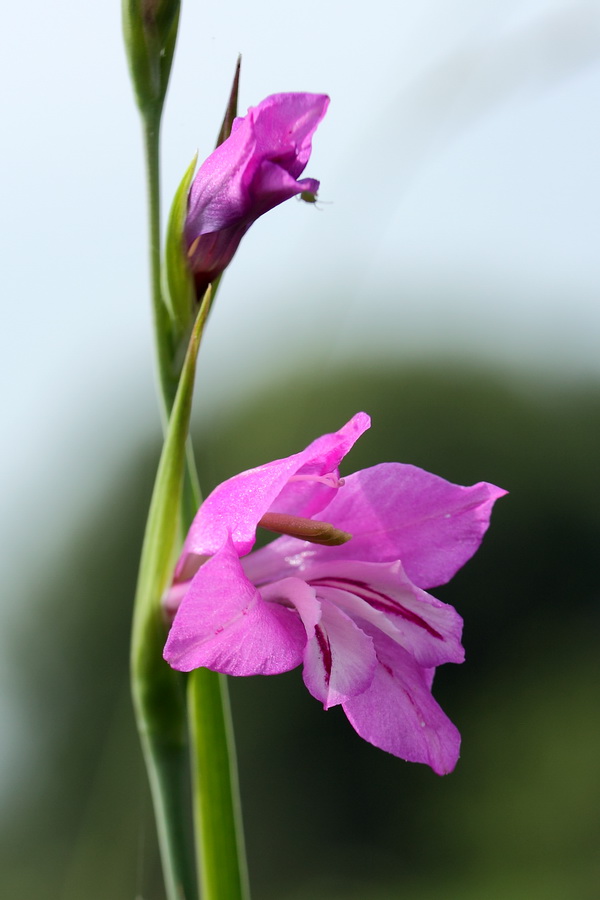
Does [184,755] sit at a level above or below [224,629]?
→ below

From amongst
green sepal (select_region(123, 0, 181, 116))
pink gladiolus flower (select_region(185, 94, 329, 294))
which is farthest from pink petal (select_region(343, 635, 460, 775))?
green sepal (select_region(123, 0, 181, 116))

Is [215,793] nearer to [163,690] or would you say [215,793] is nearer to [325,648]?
[163,690]

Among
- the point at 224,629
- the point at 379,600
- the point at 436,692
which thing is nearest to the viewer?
the point at 224,629

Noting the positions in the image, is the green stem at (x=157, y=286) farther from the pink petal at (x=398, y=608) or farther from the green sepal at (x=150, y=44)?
the pink petal at (x=398, y=608)

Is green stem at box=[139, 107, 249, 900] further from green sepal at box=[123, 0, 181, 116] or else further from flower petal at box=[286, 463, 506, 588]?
flower petal at box=[286, 463, 506, 588]

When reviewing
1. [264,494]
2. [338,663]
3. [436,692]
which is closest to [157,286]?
[264,494]

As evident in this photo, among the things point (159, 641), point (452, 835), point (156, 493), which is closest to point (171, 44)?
point (156, 493)

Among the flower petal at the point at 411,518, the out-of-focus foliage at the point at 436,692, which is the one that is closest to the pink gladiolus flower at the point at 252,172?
the flower petal at the point at 411,518
